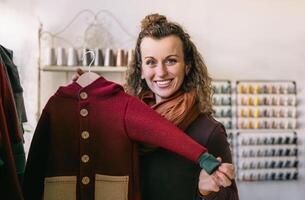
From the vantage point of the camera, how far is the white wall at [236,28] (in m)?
3.04

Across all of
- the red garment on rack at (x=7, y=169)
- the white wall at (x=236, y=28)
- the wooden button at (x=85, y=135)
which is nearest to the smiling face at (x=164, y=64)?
the wooden button at (x=85, y=135)

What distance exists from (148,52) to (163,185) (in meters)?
0.39

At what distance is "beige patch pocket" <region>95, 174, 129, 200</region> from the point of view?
957 mm

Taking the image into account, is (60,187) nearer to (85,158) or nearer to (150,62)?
(85,158)

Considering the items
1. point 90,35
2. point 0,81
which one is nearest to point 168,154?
point 0,81

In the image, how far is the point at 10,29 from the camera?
299 centimetres

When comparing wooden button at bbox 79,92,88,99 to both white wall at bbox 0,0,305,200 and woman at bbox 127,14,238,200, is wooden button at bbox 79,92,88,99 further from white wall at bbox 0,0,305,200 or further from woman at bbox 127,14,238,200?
white wall at bbox 0,0,305,200

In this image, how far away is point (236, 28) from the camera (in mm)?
3203

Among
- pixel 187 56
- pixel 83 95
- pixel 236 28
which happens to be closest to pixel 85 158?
pixel 83 95

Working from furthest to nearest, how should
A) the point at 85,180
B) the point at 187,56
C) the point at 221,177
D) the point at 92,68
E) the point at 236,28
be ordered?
the point at 236,28, the point at 92,68, the point at 187,56, the point at 85,180, the point at 221,177

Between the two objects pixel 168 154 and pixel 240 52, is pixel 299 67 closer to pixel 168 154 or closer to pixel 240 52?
pixel 240 52

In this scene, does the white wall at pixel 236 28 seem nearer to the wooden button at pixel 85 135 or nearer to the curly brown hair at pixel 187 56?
the curly brown hair at pixel 187 56

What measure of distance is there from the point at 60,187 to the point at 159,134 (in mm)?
290

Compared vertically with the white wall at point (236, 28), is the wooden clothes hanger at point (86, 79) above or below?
below
